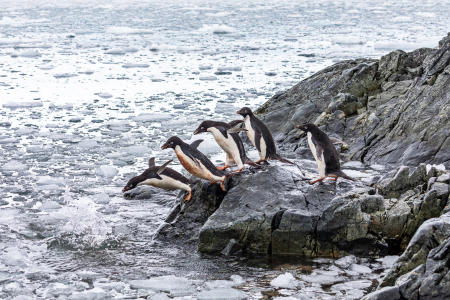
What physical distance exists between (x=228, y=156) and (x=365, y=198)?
1745mm

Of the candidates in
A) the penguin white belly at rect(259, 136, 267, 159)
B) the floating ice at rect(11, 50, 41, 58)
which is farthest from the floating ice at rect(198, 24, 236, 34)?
the penguin white belly at rect(259, 136, 267, 159)

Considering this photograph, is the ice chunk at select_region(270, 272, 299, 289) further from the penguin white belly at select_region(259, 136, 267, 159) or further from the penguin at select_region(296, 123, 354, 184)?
the penguin white belly at select_region(259, 136, 267, 159)

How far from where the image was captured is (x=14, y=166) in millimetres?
9250

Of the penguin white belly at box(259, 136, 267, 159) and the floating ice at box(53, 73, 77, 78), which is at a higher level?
the penguin white belly at box(259, 136, 267, 159)

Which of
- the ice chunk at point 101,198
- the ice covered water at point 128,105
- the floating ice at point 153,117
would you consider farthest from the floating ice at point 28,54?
the ice chunk at point 101,198

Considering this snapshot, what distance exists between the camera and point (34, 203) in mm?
A: 7988

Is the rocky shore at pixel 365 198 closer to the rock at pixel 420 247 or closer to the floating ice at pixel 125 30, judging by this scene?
the rock at pixel 420 247

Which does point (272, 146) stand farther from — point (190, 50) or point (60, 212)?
point (190, 50)

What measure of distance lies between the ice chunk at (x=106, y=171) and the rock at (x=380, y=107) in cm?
243

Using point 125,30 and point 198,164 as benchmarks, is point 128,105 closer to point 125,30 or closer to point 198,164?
→ point 198,164

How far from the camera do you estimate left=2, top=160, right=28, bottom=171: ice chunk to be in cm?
918

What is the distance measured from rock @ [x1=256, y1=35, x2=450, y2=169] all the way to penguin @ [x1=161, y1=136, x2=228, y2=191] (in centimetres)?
255

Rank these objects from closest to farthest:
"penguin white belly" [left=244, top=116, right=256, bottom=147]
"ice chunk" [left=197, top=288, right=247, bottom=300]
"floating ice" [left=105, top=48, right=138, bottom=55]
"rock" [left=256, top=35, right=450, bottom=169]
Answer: "ice chunk" [left=197, top=288, right=247, bottom=300] < "penguin white belly" [left=244, top=116, right=256, bottom=147] < "rock" [left=256, top=35, right=450, bottom=169] < "floating ice" [left=105, top=48, right=138, bottom=55]

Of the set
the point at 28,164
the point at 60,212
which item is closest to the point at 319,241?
the point at 60,212
